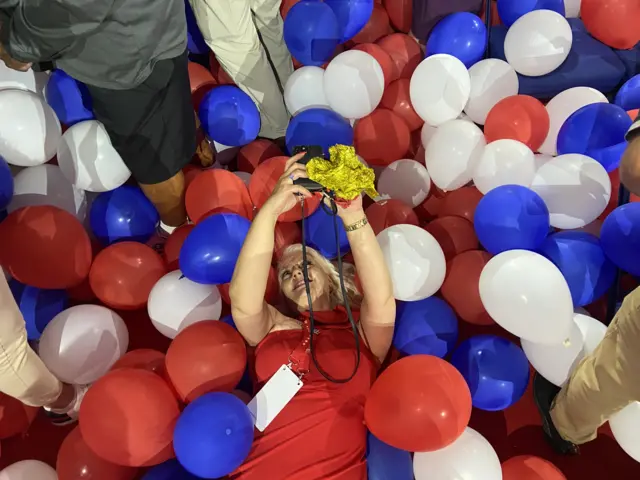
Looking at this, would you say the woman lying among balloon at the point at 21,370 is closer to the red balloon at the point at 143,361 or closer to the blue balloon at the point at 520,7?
the red balloon at the point at 143,361

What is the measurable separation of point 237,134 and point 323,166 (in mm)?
894

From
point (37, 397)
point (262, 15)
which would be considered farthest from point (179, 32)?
point (37, 397)

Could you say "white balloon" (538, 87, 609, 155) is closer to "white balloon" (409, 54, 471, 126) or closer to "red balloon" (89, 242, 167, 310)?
"white balloon" (409, 54, 471, 126)

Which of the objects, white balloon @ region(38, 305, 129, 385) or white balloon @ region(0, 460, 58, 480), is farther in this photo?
white balloon @ region(38, 305, 129, 385)

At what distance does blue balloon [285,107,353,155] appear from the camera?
1.89 m

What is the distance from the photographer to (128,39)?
4.47ft

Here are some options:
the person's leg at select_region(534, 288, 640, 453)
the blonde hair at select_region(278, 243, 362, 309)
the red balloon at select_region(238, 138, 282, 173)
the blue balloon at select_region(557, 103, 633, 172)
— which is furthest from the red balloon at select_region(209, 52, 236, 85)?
the person's leg at select_region(534, 288, 640, 453)

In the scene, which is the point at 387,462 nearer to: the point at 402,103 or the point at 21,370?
the point at 21,370

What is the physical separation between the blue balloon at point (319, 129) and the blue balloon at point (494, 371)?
2.63 feet

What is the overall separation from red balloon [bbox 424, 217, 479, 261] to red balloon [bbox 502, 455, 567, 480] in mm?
630

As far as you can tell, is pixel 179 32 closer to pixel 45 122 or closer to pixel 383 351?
pixel 45 122

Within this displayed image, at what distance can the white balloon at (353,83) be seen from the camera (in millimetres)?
1952

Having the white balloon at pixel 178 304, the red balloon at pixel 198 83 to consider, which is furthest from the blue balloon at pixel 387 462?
the red balloon at pixel 198 83

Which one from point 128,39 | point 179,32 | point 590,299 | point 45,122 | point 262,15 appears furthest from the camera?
point 262,15
